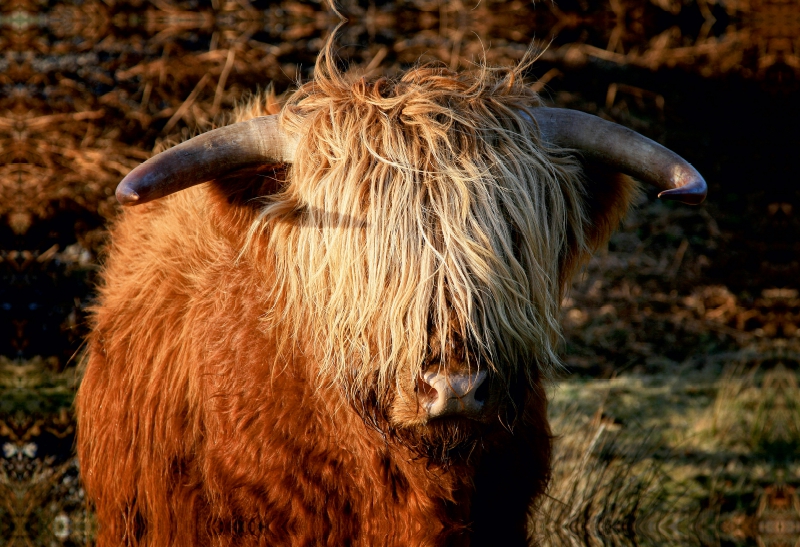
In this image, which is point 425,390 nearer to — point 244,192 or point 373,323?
point 373,323

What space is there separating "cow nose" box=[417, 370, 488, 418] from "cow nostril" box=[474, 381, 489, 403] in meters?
0.01

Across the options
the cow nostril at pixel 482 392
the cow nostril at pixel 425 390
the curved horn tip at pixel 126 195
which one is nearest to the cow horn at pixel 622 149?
the cow nostril at pixel 482 392

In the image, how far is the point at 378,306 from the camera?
2.20m

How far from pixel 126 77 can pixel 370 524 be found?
5082mm

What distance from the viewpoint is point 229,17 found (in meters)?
6.60

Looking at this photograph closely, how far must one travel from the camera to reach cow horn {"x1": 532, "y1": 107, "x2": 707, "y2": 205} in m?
2.25

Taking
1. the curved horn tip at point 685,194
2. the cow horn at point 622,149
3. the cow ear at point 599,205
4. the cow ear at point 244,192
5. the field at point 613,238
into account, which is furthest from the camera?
the field at point 613,238

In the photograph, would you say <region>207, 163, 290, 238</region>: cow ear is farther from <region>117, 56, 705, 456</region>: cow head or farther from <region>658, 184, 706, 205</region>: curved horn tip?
<region>658, 184, 706, 205</region>: curved horn tip

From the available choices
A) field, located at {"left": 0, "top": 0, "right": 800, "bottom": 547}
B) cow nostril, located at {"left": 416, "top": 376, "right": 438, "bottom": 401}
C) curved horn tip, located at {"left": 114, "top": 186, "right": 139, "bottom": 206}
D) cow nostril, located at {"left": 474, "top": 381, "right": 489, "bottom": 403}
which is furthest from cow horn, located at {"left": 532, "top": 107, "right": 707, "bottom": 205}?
curved horn tip, located at {"left": 114, "top": 186, "right": 139, "bottom": 206}

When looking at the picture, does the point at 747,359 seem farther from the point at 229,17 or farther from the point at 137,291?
the point at 229,17

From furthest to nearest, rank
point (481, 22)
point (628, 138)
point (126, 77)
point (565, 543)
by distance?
1. point (481, 22)
2. point (126, 77)
3. point (565, 543)
4. point (628, 138)

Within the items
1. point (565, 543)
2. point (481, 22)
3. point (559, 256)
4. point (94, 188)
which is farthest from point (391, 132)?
point (481, 22)

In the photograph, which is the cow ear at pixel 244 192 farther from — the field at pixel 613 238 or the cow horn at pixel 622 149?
the field at pixel 613 238

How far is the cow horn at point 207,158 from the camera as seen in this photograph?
2090 millimetres
